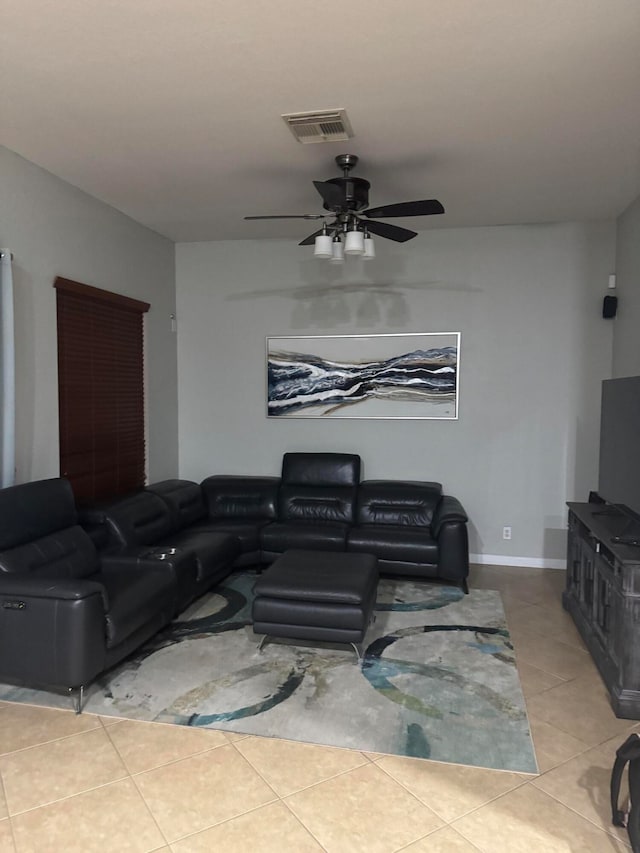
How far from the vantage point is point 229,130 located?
327 cm

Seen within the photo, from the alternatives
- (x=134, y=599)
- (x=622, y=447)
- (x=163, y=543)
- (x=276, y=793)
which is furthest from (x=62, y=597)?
(x=622, y=447)

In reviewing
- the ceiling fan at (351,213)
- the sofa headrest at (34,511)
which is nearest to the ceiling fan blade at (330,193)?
the ceiling fan at (351,213)

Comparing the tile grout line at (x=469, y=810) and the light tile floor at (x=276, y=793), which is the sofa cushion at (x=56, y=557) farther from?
the tile grout line at (x=469, y=810)

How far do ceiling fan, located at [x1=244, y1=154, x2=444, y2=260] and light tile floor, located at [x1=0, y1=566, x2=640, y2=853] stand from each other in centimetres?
262

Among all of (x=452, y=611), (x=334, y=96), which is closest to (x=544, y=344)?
Answer: (x=452, y=611)

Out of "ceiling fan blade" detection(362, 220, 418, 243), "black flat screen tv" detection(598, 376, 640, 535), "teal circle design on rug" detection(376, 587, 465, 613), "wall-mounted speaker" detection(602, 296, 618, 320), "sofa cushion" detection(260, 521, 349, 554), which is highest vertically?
"ceiling fan blade" detection(362, 220, 418, 243)

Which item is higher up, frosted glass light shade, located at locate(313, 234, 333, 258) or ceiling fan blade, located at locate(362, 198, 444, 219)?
ceiling fan blade, located at locate(362, 198, 444, 219)

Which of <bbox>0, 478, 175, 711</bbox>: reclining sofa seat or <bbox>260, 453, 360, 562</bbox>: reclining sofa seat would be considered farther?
<bbox>260, 453, 360, 562</bbox>: reclining sofa seat

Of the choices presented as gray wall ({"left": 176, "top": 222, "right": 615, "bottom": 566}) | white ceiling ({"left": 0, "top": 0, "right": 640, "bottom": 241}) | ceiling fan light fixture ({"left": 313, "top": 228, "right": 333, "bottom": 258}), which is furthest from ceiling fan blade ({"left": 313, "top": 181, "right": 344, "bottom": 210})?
gray wall ({"left": 176, "top": 222, "right": 615, "bottom": 566})

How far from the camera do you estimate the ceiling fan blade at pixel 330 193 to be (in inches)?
126

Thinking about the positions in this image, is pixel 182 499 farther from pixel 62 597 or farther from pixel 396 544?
pixel 62 597

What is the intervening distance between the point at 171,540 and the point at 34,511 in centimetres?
127

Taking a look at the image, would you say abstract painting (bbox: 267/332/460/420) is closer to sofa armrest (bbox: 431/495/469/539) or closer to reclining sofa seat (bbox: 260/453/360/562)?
reclining sofa seat (bbox: 260/453/360/562)

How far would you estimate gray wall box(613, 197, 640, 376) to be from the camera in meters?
4.40
